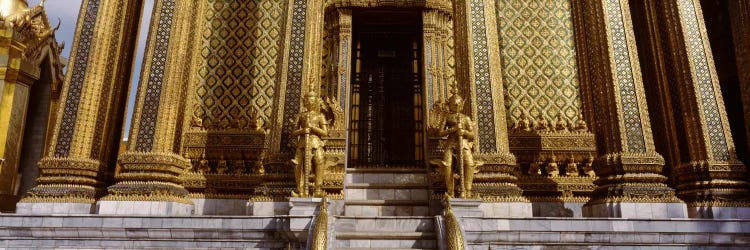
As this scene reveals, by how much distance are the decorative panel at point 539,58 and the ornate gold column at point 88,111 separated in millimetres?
7852

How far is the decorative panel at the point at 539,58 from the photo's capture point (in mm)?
11531

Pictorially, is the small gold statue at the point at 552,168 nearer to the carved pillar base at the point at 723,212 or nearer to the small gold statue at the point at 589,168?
the small gold statue at the point at 589,168

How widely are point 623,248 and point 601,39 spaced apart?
4.08 meters

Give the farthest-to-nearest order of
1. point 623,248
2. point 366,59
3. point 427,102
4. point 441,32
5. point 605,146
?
1. point 366,59
2. point 441,32
3. point 427,102
4. point 605,146
5. point 623,248

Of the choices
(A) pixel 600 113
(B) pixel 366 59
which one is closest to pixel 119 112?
(B) pixel 366 59

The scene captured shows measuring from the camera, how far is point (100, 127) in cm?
1005

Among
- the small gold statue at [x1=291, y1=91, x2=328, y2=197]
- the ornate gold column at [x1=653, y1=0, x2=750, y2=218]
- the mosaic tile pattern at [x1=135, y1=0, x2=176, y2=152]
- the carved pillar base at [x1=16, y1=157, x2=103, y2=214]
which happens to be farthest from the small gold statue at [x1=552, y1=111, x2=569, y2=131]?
the carved pillar base at [x1=16, y1=157, x2=103, y2=214]

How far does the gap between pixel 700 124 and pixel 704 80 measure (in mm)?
857

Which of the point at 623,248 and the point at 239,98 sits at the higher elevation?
the point at 239,98

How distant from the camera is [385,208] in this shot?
10.2m

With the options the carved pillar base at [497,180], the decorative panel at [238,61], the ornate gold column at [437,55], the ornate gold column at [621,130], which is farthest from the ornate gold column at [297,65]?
the ornate gold column at [621,130]

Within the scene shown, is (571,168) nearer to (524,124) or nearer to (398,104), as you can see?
(524,124)

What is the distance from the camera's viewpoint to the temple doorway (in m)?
12.9

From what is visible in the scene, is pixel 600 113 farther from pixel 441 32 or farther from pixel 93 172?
pixel 93 172
